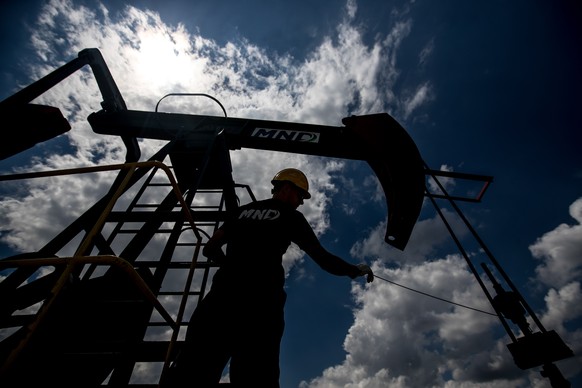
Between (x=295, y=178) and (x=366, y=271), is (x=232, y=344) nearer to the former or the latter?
(x=366, y=271)

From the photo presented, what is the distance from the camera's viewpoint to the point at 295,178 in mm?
2785

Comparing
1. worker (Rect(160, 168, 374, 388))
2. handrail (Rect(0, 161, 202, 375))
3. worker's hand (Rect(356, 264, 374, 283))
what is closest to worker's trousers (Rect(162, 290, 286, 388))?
worker (Rect(160, 168, 374, 388))

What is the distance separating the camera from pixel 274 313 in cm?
173

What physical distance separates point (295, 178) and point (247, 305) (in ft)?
4.74

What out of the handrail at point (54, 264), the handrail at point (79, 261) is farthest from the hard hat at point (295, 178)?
the handrail at point (54, 264)

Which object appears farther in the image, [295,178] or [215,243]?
[295,178]

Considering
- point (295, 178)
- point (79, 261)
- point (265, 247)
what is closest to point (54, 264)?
point (79, 261)

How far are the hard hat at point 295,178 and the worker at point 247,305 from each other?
620mm

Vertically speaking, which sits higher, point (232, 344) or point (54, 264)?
point (54, 264)

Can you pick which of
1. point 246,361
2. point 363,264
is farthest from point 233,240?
point 363,264

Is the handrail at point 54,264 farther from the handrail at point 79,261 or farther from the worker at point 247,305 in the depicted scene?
the worker at point 247,305

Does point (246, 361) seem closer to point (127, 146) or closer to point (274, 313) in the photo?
point (274, 313)

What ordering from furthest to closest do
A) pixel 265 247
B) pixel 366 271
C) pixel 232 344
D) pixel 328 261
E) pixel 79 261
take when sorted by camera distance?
pixel 366 271, pixel 328 261, pixel 265 247, pixel 232 344, pixel 79 261

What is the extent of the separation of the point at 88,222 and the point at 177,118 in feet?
6.50
